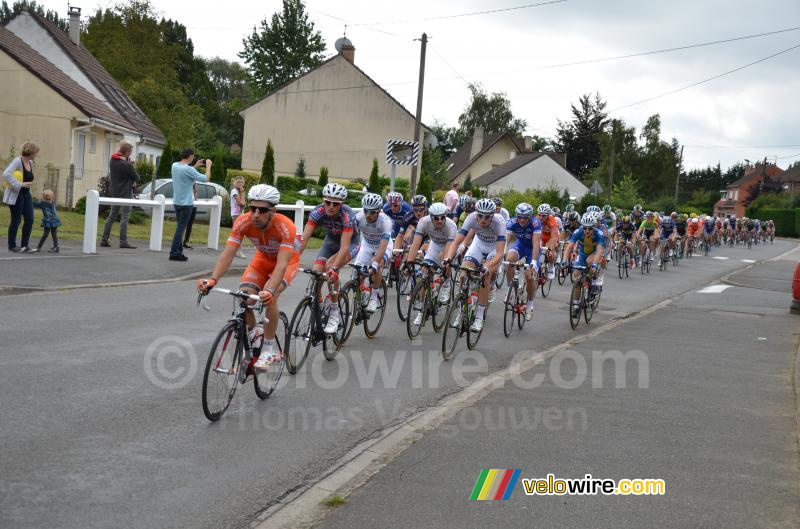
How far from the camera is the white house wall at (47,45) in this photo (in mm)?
43469

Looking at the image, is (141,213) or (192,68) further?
(192,68)

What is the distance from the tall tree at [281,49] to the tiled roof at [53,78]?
48560 mm

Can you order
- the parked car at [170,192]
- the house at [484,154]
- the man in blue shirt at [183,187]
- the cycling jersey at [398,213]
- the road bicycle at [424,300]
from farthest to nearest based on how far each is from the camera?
1. the house at [484,154]
2. the parked car at [170,192]
3. the man in blue shirt at [183,187]
4. the cycling jersey at [398,213]
5. the road bicycle at [424,300]

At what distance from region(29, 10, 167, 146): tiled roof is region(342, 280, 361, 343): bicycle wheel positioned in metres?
33.4

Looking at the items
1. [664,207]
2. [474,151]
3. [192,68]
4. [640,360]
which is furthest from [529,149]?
[640,360]

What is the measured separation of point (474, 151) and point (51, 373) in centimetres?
7963

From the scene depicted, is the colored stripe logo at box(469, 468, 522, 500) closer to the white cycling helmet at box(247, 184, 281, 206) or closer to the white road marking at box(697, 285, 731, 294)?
the white cycling helmet at box(247, 184, 281, 206)

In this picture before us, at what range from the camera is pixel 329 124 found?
55594 millimetres

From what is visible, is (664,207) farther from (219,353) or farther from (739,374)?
(219,353)

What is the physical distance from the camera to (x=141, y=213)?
25.8 metres

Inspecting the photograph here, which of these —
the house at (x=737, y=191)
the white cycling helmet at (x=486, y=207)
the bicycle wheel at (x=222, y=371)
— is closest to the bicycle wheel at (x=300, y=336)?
the bicycle wheel at (x=222, y=371)

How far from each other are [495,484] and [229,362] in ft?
7.61

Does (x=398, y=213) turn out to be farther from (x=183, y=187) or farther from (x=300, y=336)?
(x=300, y=336)

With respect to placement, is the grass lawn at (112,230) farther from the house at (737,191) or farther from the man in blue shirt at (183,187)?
the house at (737,191)
